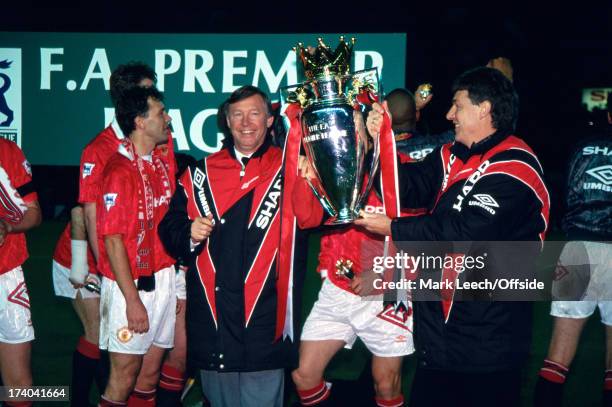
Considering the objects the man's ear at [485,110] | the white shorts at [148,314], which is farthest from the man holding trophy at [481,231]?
the white shorts at [148,314]

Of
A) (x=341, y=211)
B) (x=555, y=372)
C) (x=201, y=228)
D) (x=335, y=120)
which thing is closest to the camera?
(x=335, y=120)

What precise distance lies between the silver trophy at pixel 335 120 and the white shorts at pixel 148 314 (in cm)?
130

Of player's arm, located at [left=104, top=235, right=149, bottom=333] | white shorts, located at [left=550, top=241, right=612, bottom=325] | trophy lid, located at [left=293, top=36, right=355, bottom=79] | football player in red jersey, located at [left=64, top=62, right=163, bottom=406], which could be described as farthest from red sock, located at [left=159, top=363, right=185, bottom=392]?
trophy lid, located at [left=293, top=36, right=355, bottom=79]

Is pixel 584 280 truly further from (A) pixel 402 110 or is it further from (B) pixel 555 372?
(A) pixel 402 110

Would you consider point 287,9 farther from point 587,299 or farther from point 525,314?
point 525,314

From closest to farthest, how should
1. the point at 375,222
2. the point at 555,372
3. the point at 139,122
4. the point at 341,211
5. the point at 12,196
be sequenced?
the point at 341,211, the point at 375,222, the point at 139,122, the point at 12,196, the point at 555,372

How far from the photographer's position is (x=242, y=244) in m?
3.38

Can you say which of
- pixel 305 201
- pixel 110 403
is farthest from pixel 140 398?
pixel 305 201

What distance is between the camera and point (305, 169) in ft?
10.6

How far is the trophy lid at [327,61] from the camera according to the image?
2.94m

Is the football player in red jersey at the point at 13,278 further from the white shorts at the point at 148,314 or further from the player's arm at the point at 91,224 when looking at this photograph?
the white shorts at the point at 148,314

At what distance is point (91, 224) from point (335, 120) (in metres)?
1.80

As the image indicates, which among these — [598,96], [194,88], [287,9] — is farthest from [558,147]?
[194,88]

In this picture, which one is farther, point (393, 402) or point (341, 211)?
point (393, 402)
